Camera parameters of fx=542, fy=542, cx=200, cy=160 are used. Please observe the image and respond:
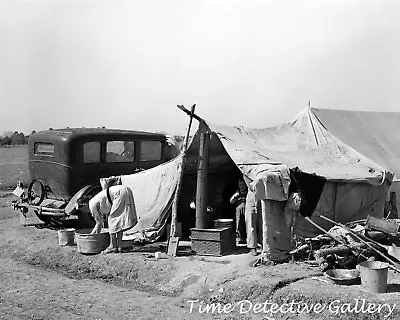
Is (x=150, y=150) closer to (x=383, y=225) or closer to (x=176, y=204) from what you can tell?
(x=176, y=204)

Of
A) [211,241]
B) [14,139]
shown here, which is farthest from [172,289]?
[14,139]

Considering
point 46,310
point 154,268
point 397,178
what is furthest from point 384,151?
point 46,310

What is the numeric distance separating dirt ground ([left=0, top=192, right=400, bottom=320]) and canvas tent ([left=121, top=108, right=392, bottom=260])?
1.06 m

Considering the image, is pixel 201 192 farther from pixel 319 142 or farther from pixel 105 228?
pixel 319 142

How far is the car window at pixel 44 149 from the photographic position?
12703mm

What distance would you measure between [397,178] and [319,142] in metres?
1.89

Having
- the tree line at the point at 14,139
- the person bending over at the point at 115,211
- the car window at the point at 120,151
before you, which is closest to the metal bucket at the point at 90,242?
the person bending over at the point at 115,211

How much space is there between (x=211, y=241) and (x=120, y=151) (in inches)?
178

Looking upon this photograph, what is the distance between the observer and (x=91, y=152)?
41.3 feet

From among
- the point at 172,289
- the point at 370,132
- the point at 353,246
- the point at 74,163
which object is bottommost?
the point at 172,289

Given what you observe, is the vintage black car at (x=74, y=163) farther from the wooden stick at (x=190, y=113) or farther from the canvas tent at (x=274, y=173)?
the wooden stick at (x=190, y=113)

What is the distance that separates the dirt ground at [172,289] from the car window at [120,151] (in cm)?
315

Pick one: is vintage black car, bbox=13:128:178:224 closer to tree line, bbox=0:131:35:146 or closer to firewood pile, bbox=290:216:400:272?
firewood pile, bbox=290:216:400:272

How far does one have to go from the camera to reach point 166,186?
1079cm
